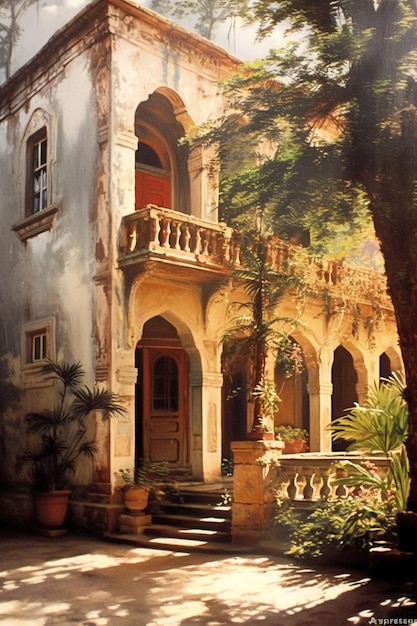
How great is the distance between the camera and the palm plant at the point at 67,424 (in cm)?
1156

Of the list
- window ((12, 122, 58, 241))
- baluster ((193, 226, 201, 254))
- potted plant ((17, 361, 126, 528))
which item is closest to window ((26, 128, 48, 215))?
window ((12, 122, 58, 241))

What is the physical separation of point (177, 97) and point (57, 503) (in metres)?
7.00

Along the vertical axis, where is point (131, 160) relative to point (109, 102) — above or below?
below

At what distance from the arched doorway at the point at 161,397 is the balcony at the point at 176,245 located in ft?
5.97

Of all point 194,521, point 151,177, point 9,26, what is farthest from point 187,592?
point 9,26

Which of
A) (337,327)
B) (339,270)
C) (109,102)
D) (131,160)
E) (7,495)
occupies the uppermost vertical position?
(109,102)

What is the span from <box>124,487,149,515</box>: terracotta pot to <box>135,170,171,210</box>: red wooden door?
5.01 meters

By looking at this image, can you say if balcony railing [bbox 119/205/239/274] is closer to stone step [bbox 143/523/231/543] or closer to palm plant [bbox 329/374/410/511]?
stone step [bbox 143/523/231/543]

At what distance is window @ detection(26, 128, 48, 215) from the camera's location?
14.2 m

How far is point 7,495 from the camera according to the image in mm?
13680

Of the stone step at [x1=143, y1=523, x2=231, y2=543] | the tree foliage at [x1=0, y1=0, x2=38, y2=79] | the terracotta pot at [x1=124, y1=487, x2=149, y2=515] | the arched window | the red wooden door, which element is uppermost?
the tree foliage at [x1=0, y1=0, x2=38, y2=79]

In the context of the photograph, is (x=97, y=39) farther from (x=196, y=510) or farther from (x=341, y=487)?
(x=341, y=487)

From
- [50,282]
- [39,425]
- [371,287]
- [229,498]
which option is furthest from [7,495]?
[371,287]

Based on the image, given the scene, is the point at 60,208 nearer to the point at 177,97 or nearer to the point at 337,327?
the point at 177,97
